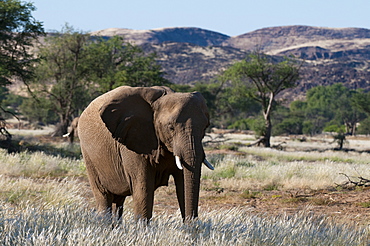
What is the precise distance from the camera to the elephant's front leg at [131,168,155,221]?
19.0 ft

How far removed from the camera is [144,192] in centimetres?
579

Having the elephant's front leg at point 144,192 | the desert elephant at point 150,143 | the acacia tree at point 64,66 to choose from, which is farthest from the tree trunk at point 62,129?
the elephant's front leg at point 144,192

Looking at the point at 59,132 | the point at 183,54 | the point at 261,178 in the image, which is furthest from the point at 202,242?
the point at 183,54

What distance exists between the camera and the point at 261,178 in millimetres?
14070

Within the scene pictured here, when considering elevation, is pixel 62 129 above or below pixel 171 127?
below

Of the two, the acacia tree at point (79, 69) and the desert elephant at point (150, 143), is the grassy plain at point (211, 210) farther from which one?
the acacia tree at point (79, 69)

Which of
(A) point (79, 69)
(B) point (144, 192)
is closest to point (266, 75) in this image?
(A) point (79, 69)

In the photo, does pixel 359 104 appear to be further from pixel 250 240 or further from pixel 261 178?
pixel 250 240

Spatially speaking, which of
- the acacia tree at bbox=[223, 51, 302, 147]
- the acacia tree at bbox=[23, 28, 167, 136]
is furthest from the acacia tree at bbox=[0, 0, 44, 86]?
the acacia tree at bbox=[223, 51, 302, 147]

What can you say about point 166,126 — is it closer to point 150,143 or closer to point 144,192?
point 150,143

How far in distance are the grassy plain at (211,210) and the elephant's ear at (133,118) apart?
3.06 ft

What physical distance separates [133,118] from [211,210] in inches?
169

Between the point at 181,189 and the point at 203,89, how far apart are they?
46.9m

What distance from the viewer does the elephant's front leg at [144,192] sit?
580 cm
